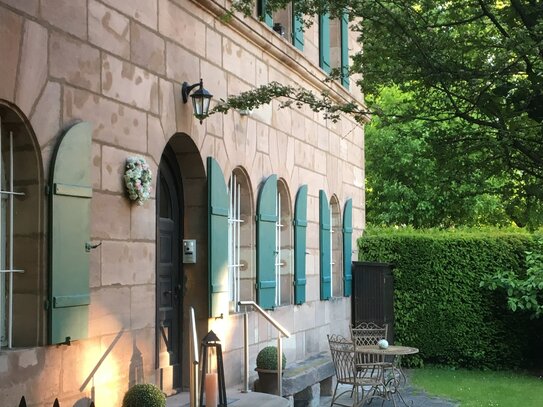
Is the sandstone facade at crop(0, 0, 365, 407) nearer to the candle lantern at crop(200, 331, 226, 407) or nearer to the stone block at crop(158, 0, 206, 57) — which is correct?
the stone block at crop(158, 0, 206, 57)

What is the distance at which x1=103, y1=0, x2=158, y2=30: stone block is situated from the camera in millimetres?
6059

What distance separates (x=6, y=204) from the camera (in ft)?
16.4

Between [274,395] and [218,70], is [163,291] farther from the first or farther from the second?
[218,70]

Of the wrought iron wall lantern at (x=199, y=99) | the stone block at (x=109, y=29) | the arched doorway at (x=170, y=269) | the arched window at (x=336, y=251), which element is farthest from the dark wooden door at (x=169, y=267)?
the arched window at (x=336, y=251)

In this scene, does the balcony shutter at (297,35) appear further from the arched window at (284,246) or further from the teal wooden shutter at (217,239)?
the teal wooden shutter at (217,239)

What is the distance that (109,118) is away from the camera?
19.2ft

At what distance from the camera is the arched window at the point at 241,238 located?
8648mm

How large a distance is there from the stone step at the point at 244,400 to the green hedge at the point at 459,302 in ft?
21.0

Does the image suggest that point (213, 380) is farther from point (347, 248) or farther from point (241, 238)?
point (347, 248)

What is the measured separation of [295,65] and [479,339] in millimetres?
5821

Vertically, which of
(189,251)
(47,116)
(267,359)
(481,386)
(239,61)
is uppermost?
(239,61)

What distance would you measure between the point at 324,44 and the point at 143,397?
749 cm

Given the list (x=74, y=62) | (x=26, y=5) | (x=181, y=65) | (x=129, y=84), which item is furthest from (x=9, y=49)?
(x=181, y=65)

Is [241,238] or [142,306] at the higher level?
[241,238]
